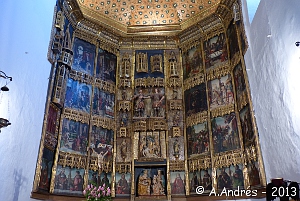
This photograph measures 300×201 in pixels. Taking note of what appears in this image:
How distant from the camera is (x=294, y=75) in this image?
27.7 feet

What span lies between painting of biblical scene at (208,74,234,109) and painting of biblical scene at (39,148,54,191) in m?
8.11

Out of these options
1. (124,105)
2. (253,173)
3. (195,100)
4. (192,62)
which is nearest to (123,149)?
(124,105)

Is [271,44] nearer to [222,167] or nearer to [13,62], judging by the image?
[222,167]

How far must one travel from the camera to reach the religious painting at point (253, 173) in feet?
38.8

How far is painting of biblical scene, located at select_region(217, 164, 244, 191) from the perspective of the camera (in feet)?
43.6

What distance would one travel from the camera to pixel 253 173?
12250 mm

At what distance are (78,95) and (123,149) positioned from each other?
143 inches

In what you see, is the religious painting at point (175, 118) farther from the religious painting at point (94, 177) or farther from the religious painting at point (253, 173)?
the religious painting at point (253, 173)

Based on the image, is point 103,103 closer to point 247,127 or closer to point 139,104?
point 139,104

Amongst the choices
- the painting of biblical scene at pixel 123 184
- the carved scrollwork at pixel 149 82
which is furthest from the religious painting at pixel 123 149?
the carved scrollwork at pixel 149 82

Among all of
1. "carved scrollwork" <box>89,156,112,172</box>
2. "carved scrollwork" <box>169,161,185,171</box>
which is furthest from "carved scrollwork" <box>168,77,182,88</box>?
"carved scrollwork" <box>89,156,112,172</box>

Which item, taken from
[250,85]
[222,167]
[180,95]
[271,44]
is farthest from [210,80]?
[271,44]

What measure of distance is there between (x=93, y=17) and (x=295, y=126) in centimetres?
1330

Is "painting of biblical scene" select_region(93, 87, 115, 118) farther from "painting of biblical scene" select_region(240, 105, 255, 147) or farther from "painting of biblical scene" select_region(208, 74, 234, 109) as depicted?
"painting of biblical scene" select_region(240, 105, 255, 147)
